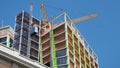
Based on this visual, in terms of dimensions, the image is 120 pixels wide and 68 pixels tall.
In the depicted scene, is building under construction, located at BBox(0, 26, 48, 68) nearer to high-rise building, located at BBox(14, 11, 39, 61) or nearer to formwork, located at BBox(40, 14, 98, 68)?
formwork, located at BBox(40, 14, 98, 68)

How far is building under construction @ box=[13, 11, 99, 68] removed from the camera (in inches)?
5512

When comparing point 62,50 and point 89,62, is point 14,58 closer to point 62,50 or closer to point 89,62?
point 62,50

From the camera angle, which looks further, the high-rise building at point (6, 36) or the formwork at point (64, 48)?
the high-rise building at point (6, 36)

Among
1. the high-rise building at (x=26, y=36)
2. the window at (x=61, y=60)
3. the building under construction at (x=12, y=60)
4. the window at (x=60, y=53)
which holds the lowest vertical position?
the building under construction at (x=12, y=60)

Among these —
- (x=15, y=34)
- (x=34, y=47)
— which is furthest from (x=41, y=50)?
(x=15, y=34)

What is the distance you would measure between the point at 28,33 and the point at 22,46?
10017 mm

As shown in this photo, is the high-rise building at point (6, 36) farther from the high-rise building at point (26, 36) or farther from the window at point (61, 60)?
the window at point (61, 60)

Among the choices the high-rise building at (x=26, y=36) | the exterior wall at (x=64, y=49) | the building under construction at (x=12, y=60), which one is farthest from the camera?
the high-rise building at (x=26, y=36)

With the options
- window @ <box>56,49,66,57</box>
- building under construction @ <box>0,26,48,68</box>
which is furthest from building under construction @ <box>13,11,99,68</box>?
building under construction @ <box>0,26,48,68</box>

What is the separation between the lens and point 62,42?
142 meters

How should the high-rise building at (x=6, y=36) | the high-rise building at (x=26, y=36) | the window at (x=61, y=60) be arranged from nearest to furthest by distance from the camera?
the window at (x=61, y=60)
the high-rise building at (x=26, y=36)
the high-rise building at (x=6, y=36)

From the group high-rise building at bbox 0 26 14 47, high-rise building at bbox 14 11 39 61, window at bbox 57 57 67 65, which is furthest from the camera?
high-rise building at bbox 0 26 14 47

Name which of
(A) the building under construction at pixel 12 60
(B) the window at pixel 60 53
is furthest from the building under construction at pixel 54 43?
(A) the building under construction at pixel 12 60

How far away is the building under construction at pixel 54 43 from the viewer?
14000 cm
